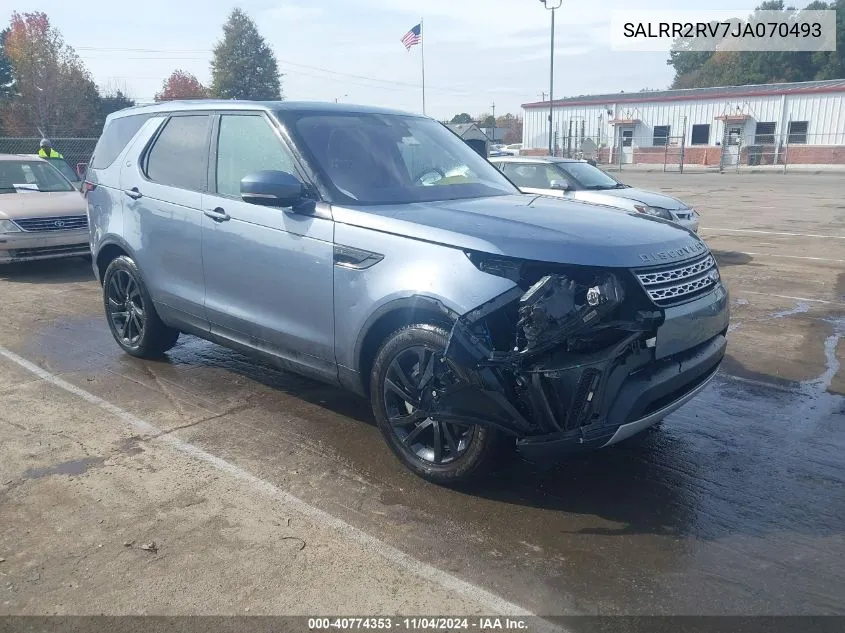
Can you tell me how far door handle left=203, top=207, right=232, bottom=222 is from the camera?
4764 mm

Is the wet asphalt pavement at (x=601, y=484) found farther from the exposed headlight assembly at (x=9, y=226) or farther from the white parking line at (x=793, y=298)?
the exposed headlight assembly at (x=9, y=226)

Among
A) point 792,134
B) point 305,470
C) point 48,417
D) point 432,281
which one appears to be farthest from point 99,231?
point 792,134

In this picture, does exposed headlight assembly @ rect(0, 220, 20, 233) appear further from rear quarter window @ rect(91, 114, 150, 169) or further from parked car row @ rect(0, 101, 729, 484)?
parked car row @ rect(0, 101, 729, 484)

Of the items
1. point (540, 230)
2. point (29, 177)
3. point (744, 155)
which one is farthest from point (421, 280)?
point (744, 155)

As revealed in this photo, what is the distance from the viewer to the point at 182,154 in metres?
5.31

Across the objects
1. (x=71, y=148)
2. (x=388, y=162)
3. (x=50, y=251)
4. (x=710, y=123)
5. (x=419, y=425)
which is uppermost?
(x=710, y=123)

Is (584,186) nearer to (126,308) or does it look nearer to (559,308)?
(126,308)

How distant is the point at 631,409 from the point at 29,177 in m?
10.7

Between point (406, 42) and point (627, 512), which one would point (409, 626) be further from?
point (406, 42)

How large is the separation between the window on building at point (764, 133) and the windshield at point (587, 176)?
37141mm

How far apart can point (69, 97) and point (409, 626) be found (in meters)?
47.1

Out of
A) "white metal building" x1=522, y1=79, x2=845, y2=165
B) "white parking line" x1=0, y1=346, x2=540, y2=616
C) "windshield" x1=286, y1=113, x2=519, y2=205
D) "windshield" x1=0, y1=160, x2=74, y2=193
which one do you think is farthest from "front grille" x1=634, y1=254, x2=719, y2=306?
"white metal building" x1=522, y1=79, x2=845, y2=165

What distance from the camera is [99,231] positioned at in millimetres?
6070

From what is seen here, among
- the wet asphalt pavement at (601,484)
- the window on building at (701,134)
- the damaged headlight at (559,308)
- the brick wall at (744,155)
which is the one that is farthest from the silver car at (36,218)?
the window on building at (701,134)
